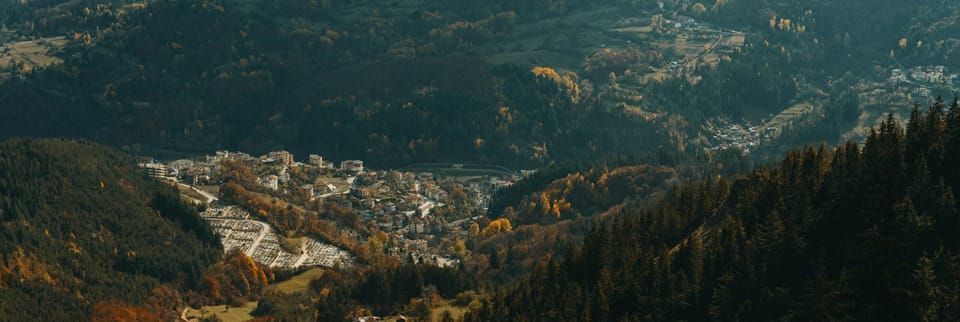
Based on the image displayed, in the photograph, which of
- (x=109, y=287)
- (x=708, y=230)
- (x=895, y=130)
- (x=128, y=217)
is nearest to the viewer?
(x=895, y=130)

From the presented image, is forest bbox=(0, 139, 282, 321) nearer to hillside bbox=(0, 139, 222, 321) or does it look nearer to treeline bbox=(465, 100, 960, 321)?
hillside bbox=(0, 139, 222, 321)

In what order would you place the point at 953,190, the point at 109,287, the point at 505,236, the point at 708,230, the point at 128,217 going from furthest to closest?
the point at 505,236
the point at 128,217
the point at 109,287
the point at 708,230
the point at 953,190

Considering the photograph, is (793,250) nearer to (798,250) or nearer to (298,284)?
(798,250)

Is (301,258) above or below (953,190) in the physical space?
below

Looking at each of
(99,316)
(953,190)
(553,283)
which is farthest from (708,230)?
(99,316)

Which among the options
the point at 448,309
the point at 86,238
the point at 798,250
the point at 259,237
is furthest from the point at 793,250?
the point at 259,237

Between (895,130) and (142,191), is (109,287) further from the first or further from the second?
(895,130)
